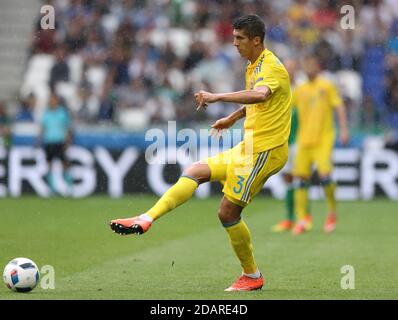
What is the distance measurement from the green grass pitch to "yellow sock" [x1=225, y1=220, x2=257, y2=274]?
10.5 inches

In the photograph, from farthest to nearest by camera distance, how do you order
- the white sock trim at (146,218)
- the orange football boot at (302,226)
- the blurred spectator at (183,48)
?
the blurred spectator at (183,48) < the orange football boot at (302,226) < the white sock trim at (146,218)

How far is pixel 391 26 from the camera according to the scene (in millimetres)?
22156

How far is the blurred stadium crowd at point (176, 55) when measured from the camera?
69.4 feet

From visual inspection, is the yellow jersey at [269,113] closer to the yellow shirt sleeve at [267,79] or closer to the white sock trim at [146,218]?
the yellow shirt sleeve at [267,79]

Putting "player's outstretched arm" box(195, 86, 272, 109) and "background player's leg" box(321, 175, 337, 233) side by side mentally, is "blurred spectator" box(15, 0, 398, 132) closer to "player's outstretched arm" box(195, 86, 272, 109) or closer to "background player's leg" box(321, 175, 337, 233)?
"background player's leg" box(321, 175, 337, 233)

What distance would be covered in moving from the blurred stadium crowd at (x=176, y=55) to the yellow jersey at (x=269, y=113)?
1164 cm

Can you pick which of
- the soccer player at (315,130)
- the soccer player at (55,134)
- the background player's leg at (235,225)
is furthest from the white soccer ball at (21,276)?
the soccer player at (55,134)

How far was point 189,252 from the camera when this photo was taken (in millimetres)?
11953

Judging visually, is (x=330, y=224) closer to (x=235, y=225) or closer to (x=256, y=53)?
(x=235, y=225)

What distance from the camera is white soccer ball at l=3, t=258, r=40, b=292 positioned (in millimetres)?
8375

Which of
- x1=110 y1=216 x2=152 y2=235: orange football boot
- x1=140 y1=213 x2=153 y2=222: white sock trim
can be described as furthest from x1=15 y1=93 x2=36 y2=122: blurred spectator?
x1=110 y1=216 x2=152 y2=235: orange football boot

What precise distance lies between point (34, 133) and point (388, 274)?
11826 mm
